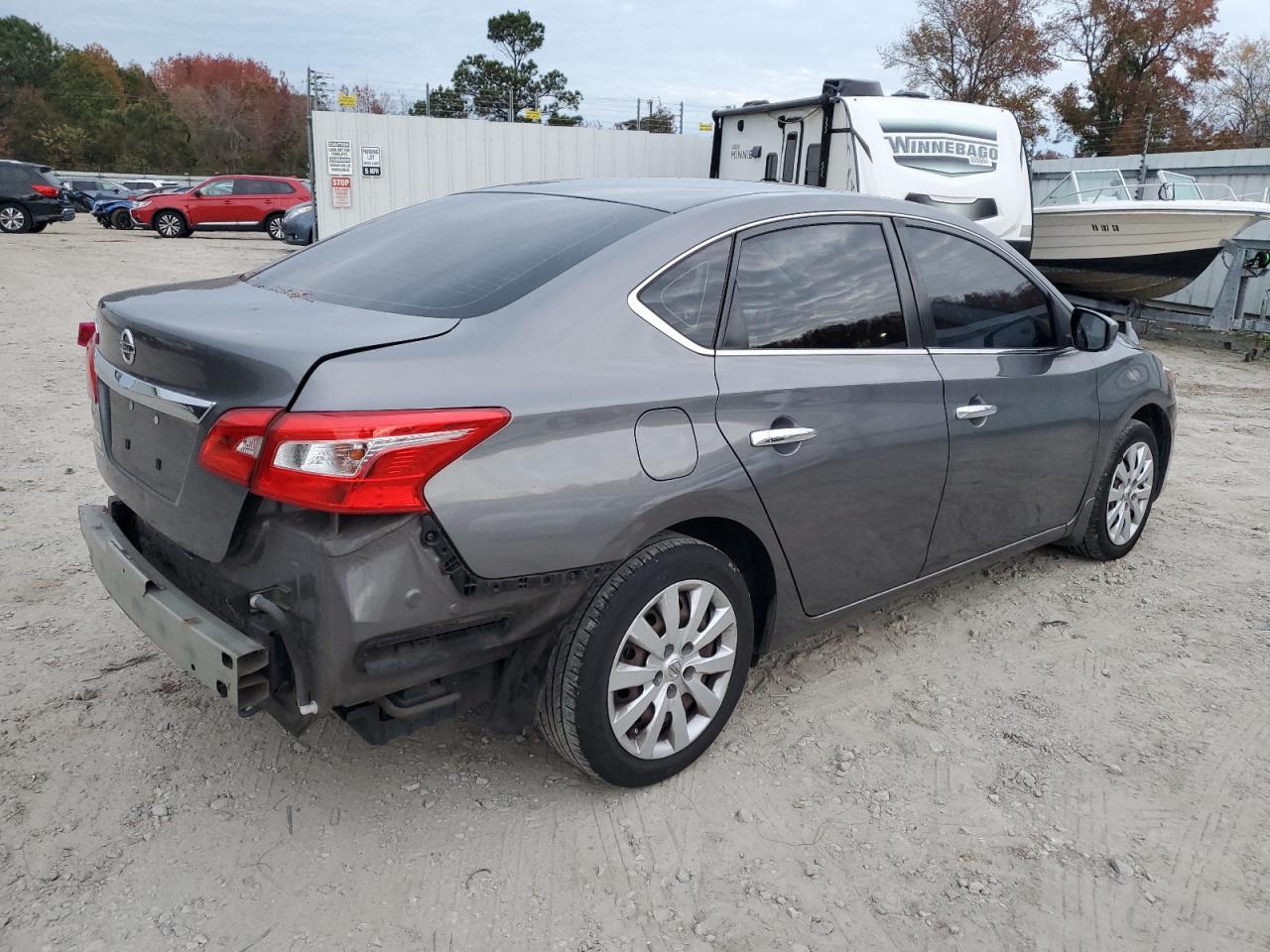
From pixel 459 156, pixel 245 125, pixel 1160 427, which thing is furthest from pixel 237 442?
pixel 245 125

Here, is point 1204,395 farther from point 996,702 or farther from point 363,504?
point 363,504

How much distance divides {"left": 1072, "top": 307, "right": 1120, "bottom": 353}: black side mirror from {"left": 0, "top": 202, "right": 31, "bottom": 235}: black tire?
25511 millimetres

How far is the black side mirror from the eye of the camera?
159 inches

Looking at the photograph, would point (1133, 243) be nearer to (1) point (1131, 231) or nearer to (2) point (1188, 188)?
(1) point (1131, 231)

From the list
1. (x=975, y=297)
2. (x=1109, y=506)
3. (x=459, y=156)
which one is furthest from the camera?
(x=459, y=156)

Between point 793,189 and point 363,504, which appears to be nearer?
point 363,504

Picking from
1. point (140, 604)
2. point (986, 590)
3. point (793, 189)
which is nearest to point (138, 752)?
point (140, 604)

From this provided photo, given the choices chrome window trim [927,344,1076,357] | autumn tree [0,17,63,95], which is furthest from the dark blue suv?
autumn tree [0,17,63,95]

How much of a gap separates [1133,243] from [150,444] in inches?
499

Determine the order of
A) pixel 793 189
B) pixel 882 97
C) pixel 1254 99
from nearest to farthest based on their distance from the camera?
1. pixel 793 189
2. pixel 882 97
3. pixel 1254 99

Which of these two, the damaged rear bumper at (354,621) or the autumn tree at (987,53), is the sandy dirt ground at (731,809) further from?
the autumn tree at (987,53)

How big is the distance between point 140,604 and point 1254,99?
44375 millimetres

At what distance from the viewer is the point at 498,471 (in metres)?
2.29

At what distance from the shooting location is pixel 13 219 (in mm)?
23250
